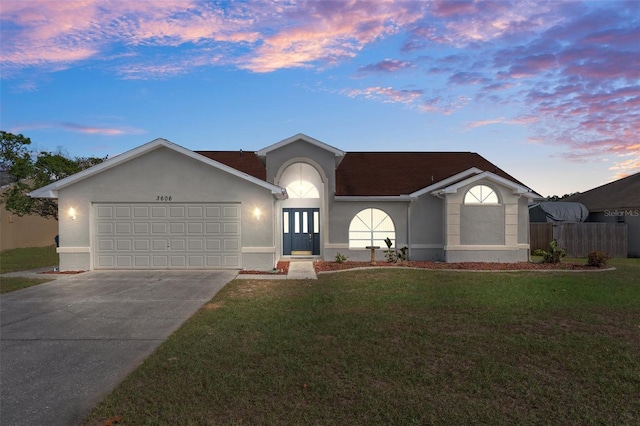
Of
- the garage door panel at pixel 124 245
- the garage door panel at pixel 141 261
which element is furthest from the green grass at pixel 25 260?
the garage door panel at pixel 141 261

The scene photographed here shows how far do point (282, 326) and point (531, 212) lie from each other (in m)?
25.1

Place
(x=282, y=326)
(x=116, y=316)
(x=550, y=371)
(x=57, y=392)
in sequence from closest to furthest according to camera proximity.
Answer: (x=57, y=392)
(x=550, y=371)
(x=282, y=326)
(x=116, y=316)

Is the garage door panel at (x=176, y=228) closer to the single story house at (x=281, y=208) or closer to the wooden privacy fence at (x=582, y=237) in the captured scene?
the single story house at (x=281, y=208)

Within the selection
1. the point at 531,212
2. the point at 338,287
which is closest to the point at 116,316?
the point at 338,287

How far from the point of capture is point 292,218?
20.6 metres

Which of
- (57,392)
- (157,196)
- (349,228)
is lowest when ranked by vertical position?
(57,392)

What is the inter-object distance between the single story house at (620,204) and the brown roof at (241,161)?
2077cm

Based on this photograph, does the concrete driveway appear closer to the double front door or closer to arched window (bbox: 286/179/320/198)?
the double front door

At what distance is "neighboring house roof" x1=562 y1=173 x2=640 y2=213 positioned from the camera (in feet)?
84.8

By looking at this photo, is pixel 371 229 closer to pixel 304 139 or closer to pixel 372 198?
pixel 372 198

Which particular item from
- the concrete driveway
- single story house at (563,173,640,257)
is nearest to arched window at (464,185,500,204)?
the concrete driveway

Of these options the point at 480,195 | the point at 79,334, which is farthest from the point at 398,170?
the point at 79,334

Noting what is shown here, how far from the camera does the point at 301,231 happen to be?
67.7 ft

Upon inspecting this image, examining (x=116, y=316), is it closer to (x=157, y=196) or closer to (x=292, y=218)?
(x=157, y=196)
